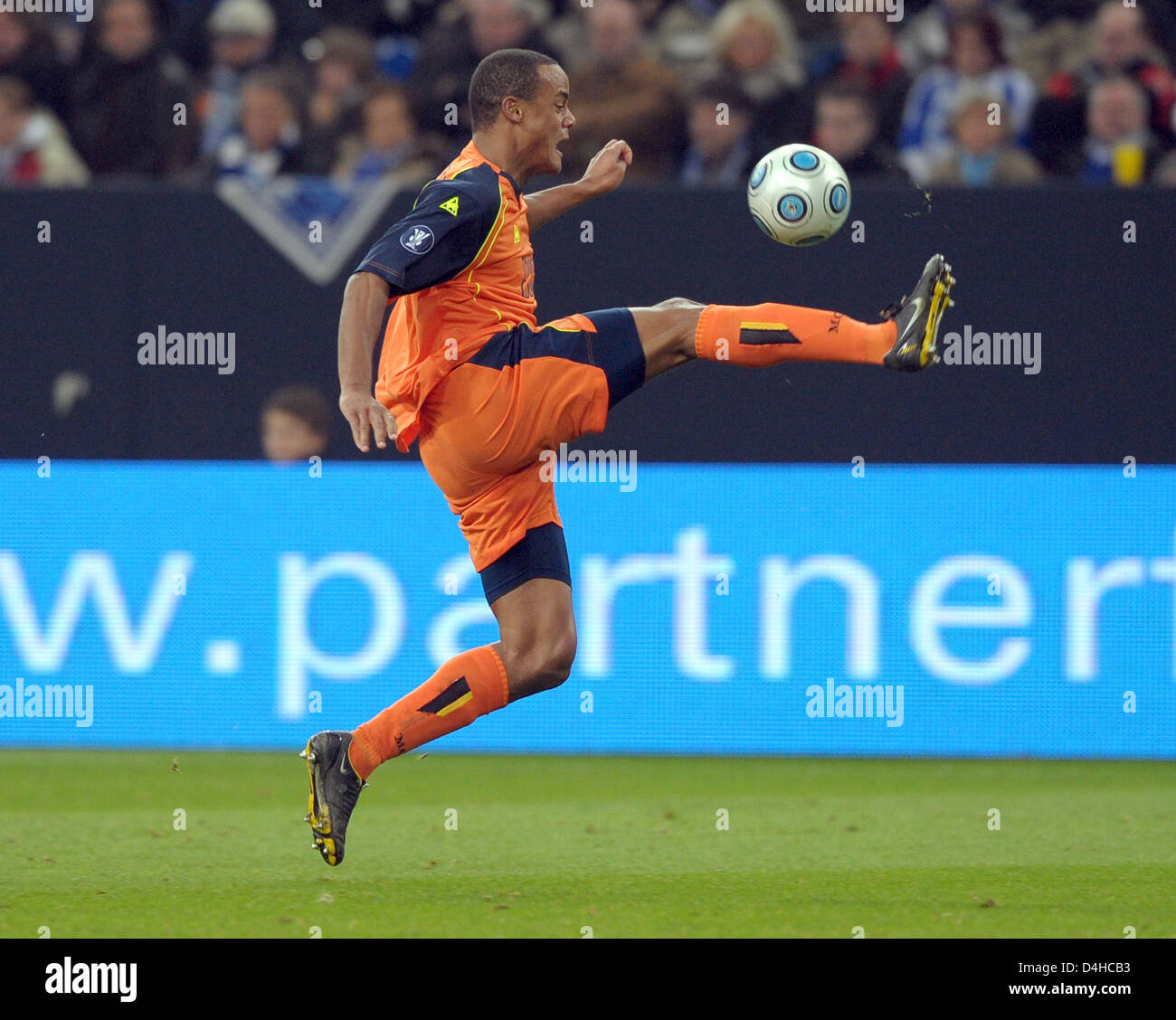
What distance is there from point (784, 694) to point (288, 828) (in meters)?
2.49

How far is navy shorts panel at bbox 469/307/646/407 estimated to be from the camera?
5266 mm

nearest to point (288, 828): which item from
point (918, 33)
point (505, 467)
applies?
point (505, 467)

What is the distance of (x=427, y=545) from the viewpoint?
8305 millimetres

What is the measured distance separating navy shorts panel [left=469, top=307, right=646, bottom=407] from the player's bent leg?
62cm

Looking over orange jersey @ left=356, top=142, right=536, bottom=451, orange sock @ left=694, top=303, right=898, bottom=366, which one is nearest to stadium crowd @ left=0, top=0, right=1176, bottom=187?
orange jersey @ left=356, top=142, right=536, bottom=451

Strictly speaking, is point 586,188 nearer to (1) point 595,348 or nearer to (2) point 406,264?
(1) point 595,348

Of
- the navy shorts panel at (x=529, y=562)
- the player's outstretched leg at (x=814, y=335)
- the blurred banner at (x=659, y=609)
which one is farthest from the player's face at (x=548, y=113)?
the blurred banner at (x=659, y=609)

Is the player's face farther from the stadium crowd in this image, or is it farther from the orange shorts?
the stadium crowd

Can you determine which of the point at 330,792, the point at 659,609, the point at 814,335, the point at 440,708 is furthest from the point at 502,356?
the point at 659,609

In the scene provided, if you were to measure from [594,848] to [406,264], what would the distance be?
2.15 meters

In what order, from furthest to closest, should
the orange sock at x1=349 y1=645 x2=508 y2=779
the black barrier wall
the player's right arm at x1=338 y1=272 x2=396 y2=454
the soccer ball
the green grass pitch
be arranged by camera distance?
the black barrier wall, the soccer ball, the orange sock at x1=349 y1=645 x2=508 y2=779, the green grass pitch, the player's right arm at x1=338 y1=272 x2=396 y2=454

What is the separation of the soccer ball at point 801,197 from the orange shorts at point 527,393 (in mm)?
756

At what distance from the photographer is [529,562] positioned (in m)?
5.53

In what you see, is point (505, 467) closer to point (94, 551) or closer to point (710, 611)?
point (710, 611)
